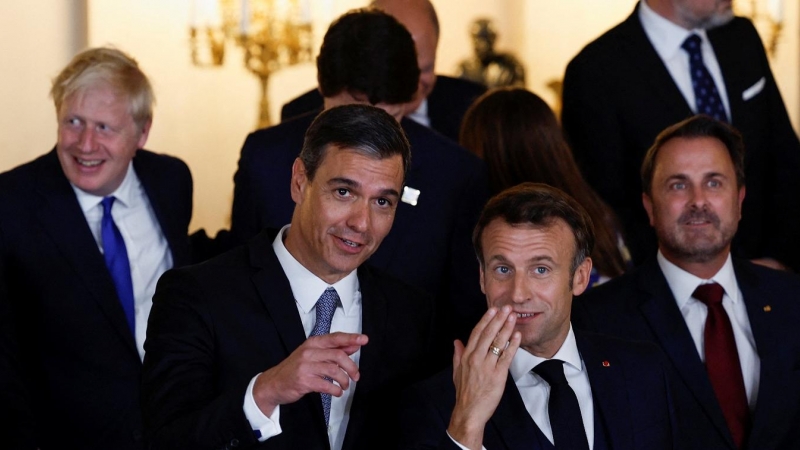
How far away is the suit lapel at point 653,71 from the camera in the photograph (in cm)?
462

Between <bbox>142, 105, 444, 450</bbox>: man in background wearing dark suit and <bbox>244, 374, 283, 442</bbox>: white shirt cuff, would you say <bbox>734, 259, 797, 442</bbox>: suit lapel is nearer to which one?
<bbox>142, 105, 444, 450</bbox>: man in background wearing dark suit

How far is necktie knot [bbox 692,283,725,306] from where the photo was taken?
150 inches

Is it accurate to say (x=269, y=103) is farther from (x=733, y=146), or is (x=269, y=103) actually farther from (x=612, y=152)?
(x=733, y=146)

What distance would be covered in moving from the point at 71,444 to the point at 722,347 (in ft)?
5.98

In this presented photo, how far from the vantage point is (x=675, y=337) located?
373 cm

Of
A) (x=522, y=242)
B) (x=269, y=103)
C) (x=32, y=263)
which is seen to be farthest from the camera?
(x=269, y=103)

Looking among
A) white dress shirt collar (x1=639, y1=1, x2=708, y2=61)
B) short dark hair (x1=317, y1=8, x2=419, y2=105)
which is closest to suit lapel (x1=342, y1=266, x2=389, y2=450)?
short dark hair (x1=317, y1=8, x2=419, y2=105)

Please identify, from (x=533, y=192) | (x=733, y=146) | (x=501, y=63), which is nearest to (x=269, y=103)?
(x=501, y=63)

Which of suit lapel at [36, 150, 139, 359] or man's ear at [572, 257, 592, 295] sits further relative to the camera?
suit lapel at [36, 150, 139, 359]

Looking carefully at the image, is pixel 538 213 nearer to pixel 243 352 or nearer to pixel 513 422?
pixel 513 422

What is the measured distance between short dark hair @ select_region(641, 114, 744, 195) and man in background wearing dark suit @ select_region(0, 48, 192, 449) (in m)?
1.40

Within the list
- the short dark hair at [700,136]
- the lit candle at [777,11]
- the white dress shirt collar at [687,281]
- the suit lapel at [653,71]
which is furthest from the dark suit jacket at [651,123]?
the lit candle at [777,11]

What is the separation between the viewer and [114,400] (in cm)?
372

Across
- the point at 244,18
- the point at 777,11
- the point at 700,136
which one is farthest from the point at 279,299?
the point at 777,11
